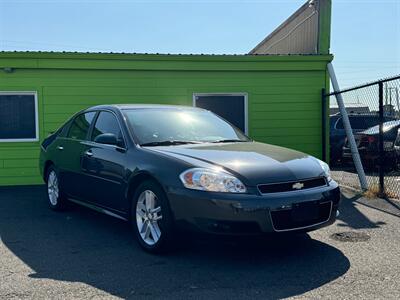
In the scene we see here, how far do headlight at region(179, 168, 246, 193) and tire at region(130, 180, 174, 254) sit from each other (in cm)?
34

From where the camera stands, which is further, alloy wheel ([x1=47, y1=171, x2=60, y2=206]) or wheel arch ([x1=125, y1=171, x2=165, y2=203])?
alloy wheel ([x1=47, y1=171, x2=60, y2=206])

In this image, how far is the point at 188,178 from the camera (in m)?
4.44

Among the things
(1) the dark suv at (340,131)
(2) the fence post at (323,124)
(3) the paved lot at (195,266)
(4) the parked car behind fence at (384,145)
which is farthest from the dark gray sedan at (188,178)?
(1) the dark suv at (340,131)

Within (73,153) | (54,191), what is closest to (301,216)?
(73,153)

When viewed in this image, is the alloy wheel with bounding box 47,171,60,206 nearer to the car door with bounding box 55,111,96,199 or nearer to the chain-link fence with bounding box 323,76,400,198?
the car door with bounding box 55,111,96,199

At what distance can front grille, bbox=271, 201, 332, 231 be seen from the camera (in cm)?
431

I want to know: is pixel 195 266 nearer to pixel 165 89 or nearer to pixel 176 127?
pixel 176 127

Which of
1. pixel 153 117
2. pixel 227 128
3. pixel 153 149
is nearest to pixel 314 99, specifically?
pixel 227 128

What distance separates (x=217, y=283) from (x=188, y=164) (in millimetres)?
1144

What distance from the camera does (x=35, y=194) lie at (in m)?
8.80

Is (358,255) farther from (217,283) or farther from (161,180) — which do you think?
(161,180)

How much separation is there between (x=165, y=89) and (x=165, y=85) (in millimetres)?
86

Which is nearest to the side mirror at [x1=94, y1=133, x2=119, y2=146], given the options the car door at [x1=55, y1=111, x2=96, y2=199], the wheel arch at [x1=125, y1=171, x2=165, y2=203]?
the wheel arch at [x1=125, y1=171, x2=165, y2=203]

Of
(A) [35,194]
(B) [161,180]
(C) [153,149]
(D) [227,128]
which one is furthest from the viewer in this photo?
(A) [35,194]
